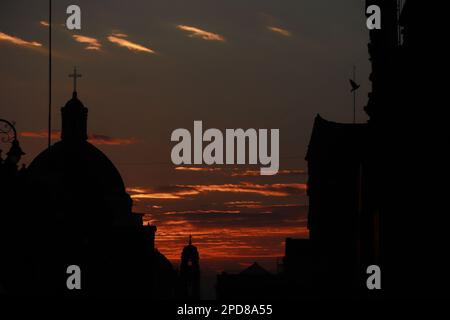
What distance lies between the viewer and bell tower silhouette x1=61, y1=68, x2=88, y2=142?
168 meters

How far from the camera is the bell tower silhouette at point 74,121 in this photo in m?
168

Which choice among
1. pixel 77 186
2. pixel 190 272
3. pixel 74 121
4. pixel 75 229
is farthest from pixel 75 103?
pixel 75 229

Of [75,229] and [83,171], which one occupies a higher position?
[83,171]

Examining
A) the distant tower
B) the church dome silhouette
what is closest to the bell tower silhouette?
the church dome silhouette

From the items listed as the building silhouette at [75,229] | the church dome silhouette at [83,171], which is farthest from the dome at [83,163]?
the building silhouette at [75,229]

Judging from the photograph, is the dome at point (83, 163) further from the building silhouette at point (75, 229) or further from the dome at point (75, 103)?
the dome at point (75, 103)

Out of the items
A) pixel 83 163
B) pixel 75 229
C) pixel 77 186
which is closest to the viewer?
pixel 75 229

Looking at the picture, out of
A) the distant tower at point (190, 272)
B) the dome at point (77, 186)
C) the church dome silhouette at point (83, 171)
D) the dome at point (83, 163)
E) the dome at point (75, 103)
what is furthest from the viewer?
the dome at point (75, 103)

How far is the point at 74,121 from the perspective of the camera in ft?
558

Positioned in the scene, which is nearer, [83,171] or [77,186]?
[77,186]

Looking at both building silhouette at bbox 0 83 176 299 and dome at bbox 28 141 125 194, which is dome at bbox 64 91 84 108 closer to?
building silhouette at bbox 0 83 176 299

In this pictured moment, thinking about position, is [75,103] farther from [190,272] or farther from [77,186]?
[77,186]
